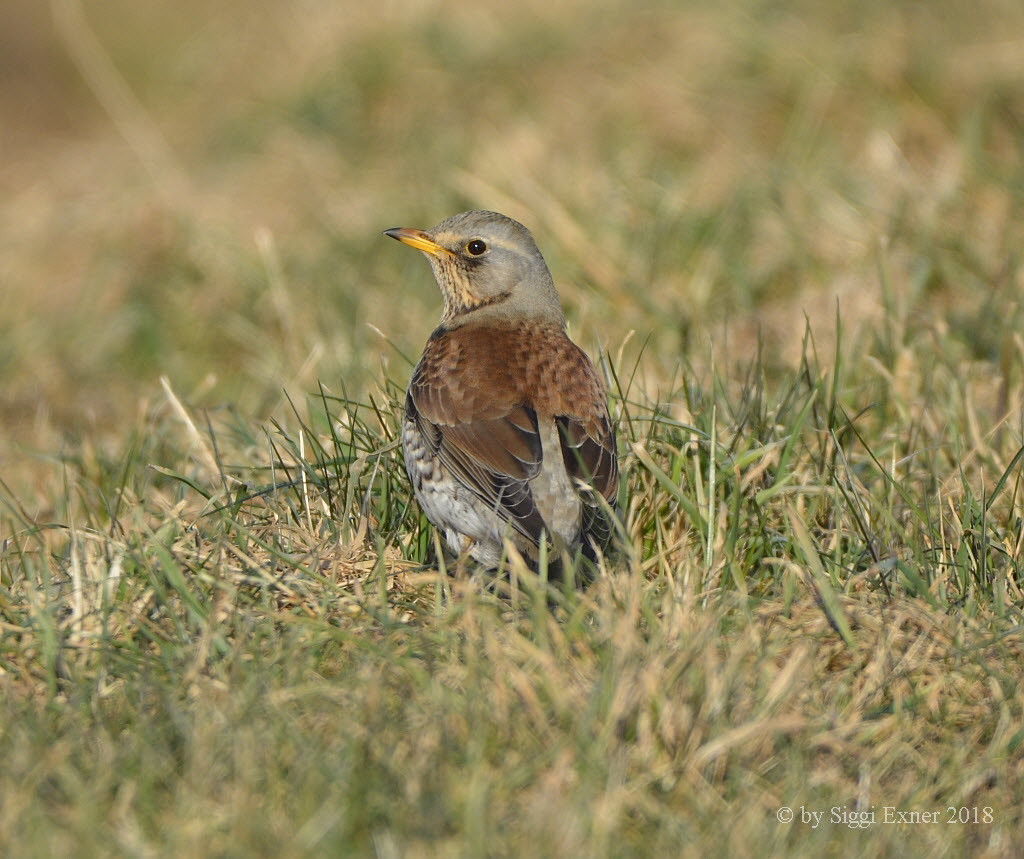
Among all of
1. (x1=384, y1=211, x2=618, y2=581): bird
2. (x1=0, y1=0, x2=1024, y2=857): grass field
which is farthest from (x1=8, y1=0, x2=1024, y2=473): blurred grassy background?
(x1=384, y1=211, x2=618, y2=581): bird

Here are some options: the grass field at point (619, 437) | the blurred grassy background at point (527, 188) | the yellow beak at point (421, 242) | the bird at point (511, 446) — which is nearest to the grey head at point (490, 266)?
the yellow beak at point (421, 242)

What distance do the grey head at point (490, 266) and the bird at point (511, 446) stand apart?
0.30 metres

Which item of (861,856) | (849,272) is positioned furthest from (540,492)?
(849,272)

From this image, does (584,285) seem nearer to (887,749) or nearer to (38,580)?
(38,580)

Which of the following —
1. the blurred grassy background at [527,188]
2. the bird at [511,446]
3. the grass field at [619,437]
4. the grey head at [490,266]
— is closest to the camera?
the grass field at [619,437]

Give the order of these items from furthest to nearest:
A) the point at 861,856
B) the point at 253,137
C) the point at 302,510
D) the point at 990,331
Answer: the point at 253,137 → the point at 990,331 → the point at 302,510 → the point at 861,856

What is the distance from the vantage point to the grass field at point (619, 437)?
3100mm

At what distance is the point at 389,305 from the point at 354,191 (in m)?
1.62

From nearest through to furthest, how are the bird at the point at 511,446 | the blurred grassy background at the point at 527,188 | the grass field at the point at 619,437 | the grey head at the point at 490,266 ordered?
the grass field at the point at 619,437
the bird at the point at 511,446
the grey head at the point at 490,266
the blurred grassy background at the point at 527,188

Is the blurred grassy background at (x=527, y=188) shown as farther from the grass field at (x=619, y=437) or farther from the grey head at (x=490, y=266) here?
the grey head at (x=490, y=266)

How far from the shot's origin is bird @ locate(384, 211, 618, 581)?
4.33 meters

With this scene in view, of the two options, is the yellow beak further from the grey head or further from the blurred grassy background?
the blurred grassy background

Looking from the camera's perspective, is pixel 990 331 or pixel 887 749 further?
pixel 990 331

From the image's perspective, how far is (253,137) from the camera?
9641 millimetres
